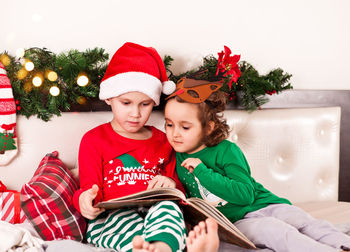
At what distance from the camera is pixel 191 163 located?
1.08m

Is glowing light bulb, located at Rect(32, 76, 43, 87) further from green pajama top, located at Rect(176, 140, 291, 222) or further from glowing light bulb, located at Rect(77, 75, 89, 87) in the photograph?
green pajama top, located at Rect(176, 140, 291, 222)

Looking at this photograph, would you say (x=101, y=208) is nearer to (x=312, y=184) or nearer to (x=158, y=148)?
(x=158, y=148)

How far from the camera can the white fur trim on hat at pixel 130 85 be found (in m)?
1.06

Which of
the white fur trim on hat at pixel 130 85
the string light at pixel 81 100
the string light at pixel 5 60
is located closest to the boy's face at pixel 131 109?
the white fur trim on hat at pixel 130 85

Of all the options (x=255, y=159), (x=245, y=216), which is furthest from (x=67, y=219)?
(x=255, y=159)

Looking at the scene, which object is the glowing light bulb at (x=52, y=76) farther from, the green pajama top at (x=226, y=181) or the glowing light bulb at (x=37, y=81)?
the green pajama top at (x=226, y=181)

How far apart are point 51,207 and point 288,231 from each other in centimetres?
66

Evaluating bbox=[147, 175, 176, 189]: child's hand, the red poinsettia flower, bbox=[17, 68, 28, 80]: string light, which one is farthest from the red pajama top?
the red poinsettia flower

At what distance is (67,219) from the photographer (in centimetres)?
100

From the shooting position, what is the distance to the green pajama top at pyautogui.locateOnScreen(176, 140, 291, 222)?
41.6 inches

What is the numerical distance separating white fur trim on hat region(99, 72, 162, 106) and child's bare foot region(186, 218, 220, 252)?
454mm

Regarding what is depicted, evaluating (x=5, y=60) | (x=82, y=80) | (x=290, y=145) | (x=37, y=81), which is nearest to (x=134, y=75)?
(x=82, y=80)

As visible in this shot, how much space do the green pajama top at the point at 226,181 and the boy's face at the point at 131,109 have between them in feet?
0.68

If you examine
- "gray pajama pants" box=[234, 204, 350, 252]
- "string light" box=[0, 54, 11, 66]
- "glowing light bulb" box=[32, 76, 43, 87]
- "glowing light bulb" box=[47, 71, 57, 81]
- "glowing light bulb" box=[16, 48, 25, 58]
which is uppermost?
"glowing light bulb" box=[16, 48, 25, 58]
